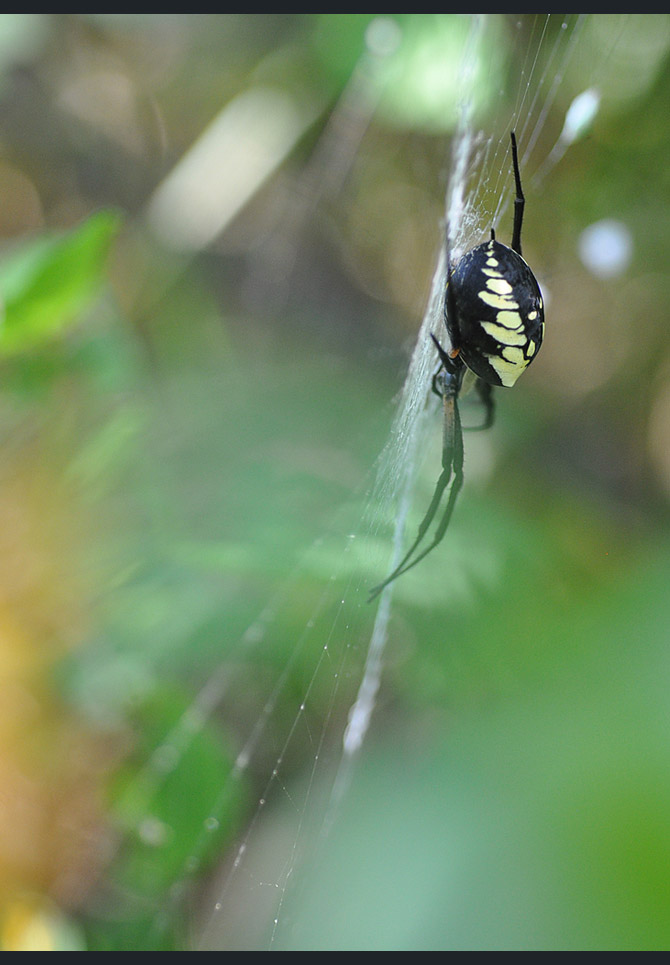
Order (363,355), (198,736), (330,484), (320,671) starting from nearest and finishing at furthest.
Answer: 1. (320,671)
2. (198,736)
3. (330,484)
4. (363,355)

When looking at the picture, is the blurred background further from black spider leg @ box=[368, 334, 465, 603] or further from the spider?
the spider

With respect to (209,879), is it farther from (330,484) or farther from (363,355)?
(363,355)

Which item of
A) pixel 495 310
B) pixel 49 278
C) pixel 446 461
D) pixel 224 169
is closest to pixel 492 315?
pixel 495 310

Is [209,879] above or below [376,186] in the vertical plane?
below

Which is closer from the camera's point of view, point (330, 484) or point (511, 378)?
point (511, 378)

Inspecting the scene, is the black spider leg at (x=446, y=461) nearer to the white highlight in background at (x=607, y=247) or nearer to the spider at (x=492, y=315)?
the spider at (x=492, y=315)

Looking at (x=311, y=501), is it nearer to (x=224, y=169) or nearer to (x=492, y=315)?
(x=492, y=315)

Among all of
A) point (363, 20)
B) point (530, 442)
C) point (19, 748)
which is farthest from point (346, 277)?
point (19, 748)
